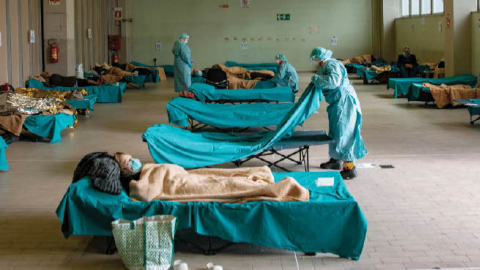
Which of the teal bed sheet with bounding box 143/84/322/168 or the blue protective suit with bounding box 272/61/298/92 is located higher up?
the blue protective suit with bounding box 272/61/298/92

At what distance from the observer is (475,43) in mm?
15070

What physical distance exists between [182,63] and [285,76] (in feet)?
9.44

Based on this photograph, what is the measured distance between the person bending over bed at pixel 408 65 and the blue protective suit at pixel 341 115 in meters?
12.0

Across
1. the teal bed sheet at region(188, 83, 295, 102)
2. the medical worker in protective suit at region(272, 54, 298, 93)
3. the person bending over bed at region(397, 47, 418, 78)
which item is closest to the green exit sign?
the person bending over bed at region(397, 47, 418, 78)

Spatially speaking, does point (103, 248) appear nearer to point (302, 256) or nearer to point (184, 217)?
point (184, 217)

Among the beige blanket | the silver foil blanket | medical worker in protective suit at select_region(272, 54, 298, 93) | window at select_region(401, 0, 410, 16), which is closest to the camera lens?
the beige blanket

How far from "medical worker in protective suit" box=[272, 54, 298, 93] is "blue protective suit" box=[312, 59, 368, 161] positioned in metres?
7.34

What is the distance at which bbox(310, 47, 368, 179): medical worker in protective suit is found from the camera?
6980 millimetres

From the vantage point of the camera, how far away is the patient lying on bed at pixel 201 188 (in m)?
4.61

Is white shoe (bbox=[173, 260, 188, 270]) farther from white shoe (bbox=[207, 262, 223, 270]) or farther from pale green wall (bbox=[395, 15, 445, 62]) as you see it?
pale green wall (bbox=[395, 15, 445, 62])

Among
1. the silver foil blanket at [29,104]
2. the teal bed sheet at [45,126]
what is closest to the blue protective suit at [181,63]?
the silver foil blanket at [29,104]

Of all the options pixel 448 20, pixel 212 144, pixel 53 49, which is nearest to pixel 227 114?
pixel 212 144

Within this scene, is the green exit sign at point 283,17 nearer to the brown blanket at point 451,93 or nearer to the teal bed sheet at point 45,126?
the brown blanket at point 451,93

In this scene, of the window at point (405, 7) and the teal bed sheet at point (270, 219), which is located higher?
the window at point (405, 7)
